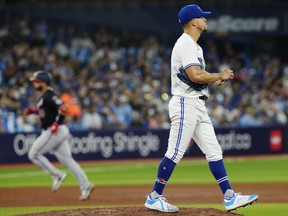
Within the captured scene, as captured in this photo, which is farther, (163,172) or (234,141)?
(234,141)

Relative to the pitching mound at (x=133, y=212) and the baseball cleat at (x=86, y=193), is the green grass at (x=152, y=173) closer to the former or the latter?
the baseball cleat at (x=86, y=193)

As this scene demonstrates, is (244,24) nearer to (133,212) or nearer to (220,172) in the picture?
(220,172)

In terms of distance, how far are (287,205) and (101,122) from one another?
13600mm

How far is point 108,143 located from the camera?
23656 mm

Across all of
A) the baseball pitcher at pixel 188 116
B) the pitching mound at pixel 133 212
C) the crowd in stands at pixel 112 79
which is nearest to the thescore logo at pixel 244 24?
the crowd in stands at pixel 112 79

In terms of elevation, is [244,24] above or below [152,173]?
above

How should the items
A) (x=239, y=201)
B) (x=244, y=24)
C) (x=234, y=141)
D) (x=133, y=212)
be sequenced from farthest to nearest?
(x=244, y=24) → (x=234, y=141) → (x=133, y=212) → (x=239, y=201)

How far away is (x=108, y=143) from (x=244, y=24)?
32.1 feet

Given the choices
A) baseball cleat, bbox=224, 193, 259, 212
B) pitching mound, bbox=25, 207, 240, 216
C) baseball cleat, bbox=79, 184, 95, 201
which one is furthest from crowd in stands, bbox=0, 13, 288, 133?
baseball cleat, bbox=224, 193, 259, 212

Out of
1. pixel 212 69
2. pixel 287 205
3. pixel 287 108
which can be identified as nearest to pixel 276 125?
pixel 287 108

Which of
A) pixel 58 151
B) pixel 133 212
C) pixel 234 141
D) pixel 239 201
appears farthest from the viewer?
pixel 234 141

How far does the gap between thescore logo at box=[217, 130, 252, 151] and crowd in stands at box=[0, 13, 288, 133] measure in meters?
0.44

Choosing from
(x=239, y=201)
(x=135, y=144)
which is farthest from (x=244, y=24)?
(x=239, y=201)

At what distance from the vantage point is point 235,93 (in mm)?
27422
